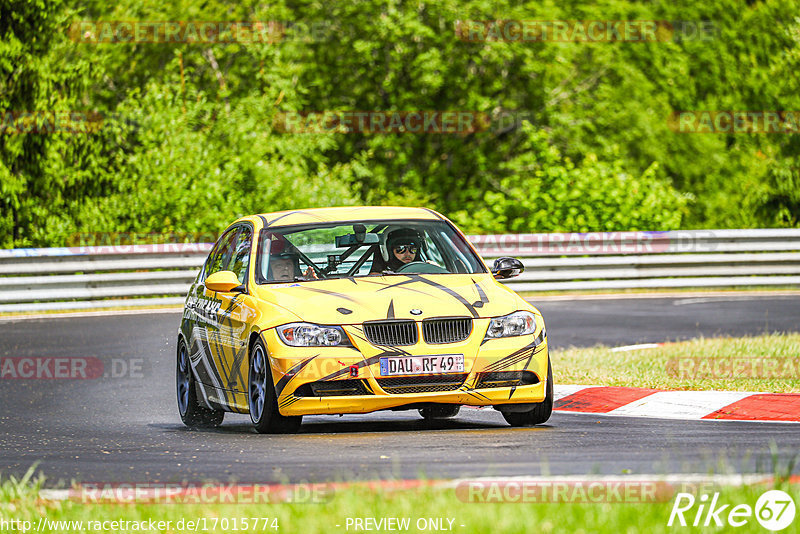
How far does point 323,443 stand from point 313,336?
718mm

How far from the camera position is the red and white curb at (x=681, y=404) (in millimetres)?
10281

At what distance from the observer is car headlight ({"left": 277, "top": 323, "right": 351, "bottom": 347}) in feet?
30.0

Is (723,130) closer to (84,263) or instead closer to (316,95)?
(316,95)

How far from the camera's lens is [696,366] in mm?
13336

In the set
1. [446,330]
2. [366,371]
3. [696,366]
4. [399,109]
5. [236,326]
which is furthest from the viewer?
[399,109]

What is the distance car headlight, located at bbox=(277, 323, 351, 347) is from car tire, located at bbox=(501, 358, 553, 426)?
1438mm

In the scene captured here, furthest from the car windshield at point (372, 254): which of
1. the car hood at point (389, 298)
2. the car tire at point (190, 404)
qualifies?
the car tire at point (190, 404)

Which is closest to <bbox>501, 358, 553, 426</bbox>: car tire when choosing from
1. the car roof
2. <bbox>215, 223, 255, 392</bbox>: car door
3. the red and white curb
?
the red and white curb

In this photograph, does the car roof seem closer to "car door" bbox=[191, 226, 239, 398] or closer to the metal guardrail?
"car door" bbox=[191, 226, 239, 398]

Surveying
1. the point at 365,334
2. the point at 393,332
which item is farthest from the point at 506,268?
the point at 365,334

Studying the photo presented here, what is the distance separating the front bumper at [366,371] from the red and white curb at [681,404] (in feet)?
5.88

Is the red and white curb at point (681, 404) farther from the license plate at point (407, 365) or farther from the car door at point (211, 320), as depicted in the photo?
the car door at point (211, 320)

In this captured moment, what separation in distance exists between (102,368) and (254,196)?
14.7 meters

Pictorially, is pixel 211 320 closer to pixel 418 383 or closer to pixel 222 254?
pixel 222 254
